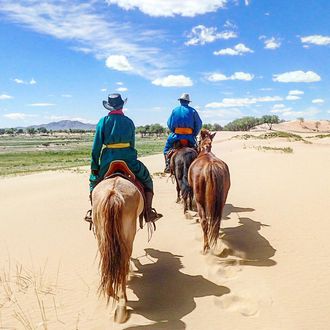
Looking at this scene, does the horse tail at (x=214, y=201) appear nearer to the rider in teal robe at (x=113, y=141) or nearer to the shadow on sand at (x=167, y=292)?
the shadow on sand at (x=167, y=292)

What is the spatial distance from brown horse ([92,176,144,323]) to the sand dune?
0.40m

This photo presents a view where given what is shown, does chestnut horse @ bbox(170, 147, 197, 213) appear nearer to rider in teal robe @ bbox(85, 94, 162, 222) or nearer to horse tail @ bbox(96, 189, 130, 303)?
rider in teal robe @ bbox(85, 94, 162, 222)

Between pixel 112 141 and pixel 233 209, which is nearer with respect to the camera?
pixel 112 141

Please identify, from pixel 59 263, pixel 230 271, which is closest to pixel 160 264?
pixel 230 271

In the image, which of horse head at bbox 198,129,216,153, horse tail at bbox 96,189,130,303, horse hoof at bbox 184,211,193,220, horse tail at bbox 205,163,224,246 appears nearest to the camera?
horse tail at bbox 96,189,130,303

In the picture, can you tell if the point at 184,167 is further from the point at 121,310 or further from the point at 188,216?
the point at 121,310

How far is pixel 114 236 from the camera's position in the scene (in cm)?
408

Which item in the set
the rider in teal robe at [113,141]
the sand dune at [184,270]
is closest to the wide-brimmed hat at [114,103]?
the rider in teal robe at [113,141]

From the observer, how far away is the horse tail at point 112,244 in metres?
4.07

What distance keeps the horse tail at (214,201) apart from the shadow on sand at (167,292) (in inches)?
31.4

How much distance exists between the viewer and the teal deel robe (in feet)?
17.7

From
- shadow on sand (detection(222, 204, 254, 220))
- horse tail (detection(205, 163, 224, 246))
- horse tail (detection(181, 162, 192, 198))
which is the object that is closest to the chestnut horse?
horse tail (detection(181, 162, 192, 198))

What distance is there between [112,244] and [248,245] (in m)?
3.10

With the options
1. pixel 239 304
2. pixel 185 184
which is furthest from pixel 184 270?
pixel 185 184
